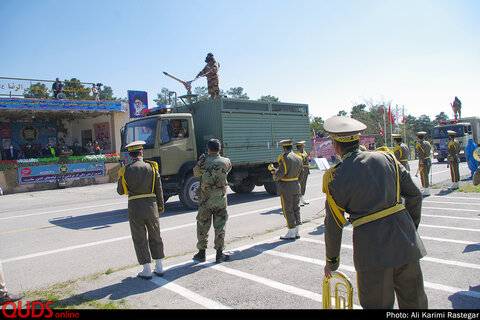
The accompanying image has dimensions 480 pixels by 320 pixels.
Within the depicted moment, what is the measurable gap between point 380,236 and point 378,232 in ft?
0.10

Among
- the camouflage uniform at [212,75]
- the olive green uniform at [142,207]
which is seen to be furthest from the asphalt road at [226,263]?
the camouflage uniform at [212,75]

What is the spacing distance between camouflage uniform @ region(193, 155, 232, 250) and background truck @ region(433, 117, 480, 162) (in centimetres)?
2397

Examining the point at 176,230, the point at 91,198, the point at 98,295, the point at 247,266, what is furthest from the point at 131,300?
the point at 91,198

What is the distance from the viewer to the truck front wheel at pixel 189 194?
992 centimetres

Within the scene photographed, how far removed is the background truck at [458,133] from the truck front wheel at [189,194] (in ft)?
69.5

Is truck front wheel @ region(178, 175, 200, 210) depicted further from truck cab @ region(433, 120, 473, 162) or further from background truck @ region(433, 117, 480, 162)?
truck cab @ region(433, 120, 473, 162)

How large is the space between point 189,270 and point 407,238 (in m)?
3.26

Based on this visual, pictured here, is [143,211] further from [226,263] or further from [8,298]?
[8,298]

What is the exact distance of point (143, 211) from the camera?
15.3ft

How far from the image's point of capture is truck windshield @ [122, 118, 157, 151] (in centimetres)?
959

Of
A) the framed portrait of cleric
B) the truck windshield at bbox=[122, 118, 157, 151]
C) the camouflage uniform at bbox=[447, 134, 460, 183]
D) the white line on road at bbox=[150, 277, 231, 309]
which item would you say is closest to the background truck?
the camouflage uniform at bbox=[447, 134, 460, 183]


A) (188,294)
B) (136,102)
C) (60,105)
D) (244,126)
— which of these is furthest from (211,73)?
(60,105)

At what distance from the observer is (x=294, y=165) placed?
21.1 feet

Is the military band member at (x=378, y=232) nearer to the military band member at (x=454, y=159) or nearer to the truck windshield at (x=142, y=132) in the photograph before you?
the truck windshield at (x=142, y=132)
